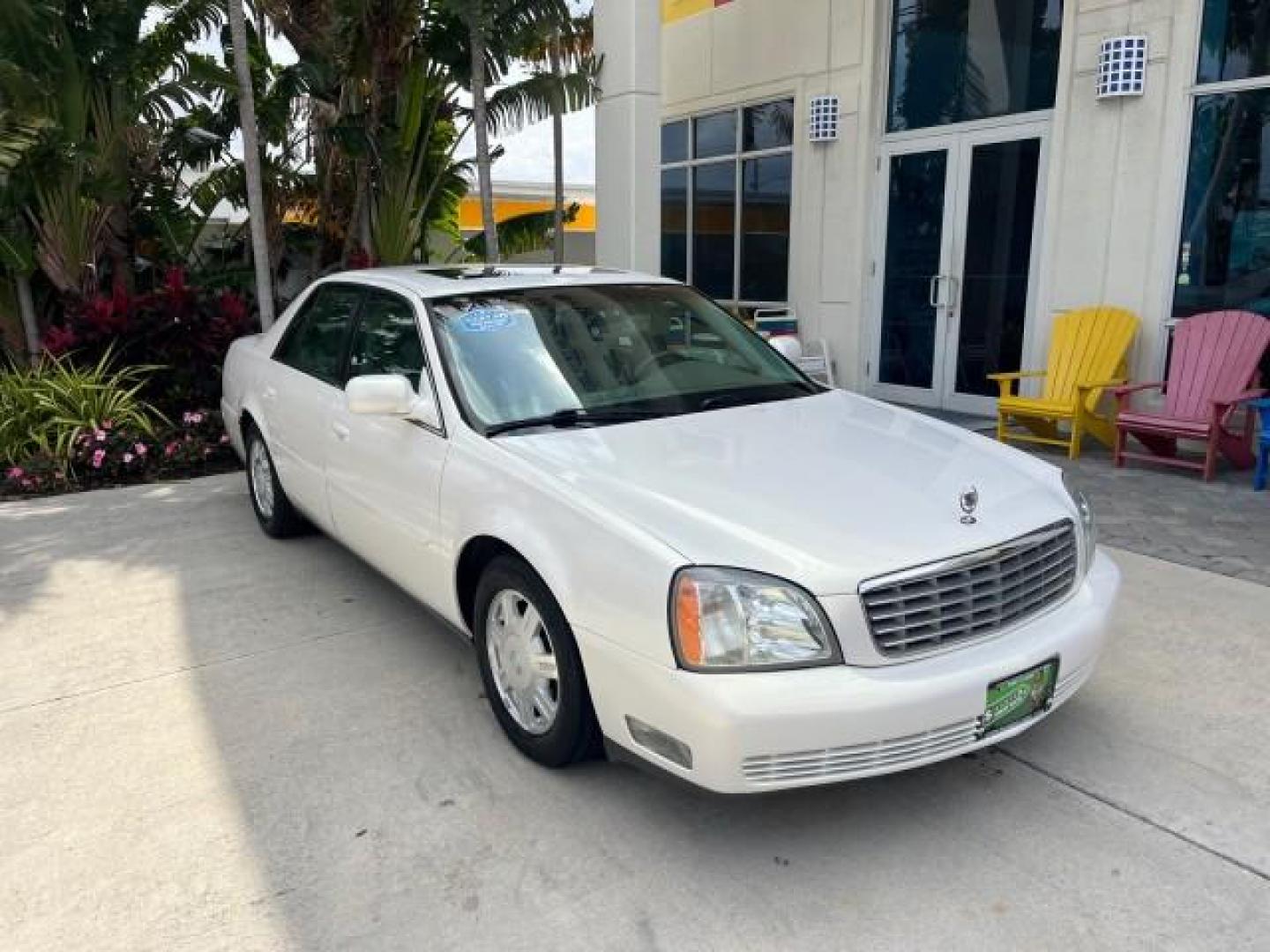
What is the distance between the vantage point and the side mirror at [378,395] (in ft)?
11.7

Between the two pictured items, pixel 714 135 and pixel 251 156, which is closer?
pixel 251 156

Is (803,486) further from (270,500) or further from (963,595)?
(270,500)

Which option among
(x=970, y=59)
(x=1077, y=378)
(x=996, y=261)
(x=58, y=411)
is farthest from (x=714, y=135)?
(x=58, y=411)

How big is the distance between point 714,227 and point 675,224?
2.86ft

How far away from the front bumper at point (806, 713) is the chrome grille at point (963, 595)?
6cm

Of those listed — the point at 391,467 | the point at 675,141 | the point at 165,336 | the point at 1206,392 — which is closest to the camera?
the point at 391,467

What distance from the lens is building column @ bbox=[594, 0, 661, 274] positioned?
9.52 meters

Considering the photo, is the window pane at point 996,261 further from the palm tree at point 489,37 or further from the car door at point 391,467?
the car door at point 391,467

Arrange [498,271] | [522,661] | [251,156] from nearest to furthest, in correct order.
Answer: [522,661], [498,271], [251,156]

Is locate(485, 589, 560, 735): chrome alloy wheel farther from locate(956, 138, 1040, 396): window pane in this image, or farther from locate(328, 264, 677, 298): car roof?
locate(956, 138, 1040, 396): window pane

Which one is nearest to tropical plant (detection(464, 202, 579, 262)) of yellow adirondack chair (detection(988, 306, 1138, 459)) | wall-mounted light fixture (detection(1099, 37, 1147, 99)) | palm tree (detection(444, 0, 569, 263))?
palm tree (detection(444, 0, 569, 263))

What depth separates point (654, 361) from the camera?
4.06m

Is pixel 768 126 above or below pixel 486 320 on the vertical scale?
above

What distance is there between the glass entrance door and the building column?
7.53 ft
